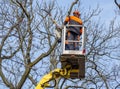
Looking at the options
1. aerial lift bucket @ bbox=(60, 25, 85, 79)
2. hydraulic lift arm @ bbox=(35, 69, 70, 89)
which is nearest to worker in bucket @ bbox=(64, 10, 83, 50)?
aerial lift bucket @ bbox=(60, 25, 85, 79)

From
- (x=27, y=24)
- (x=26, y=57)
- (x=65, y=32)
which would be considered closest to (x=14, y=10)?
(x=27, y=24)

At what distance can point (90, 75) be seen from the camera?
1970 cm

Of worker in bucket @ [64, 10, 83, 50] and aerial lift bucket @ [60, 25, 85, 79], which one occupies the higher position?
worker in bucket @ [64, 10, 83, 50]

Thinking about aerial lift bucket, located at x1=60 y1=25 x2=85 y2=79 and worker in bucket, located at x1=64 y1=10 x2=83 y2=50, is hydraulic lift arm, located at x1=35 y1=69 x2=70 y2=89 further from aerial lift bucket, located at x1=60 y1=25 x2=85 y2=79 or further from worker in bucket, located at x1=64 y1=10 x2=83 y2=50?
worker in bucket, located at x1=64 y1=10 x2=83 y2=50

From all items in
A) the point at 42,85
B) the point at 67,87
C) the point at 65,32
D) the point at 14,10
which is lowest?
the point at 67,87

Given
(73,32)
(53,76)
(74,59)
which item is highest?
(73,32)

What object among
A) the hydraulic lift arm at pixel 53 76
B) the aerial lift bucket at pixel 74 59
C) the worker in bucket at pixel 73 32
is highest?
the worker in bucket at pixel 73 32

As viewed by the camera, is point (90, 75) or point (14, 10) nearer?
point (14, 10)

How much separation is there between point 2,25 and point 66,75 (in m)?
7.46

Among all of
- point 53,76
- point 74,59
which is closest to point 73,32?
point 74,59

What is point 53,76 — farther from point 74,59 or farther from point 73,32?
point 73,32

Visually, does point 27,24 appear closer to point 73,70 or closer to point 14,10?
point 14,10

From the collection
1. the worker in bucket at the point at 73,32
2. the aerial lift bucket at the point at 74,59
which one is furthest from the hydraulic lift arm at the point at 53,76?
the worker in bucket at the point at 73,32

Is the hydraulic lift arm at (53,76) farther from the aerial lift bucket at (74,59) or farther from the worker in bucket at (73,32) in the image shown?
the worker in bucket at (73,32)
